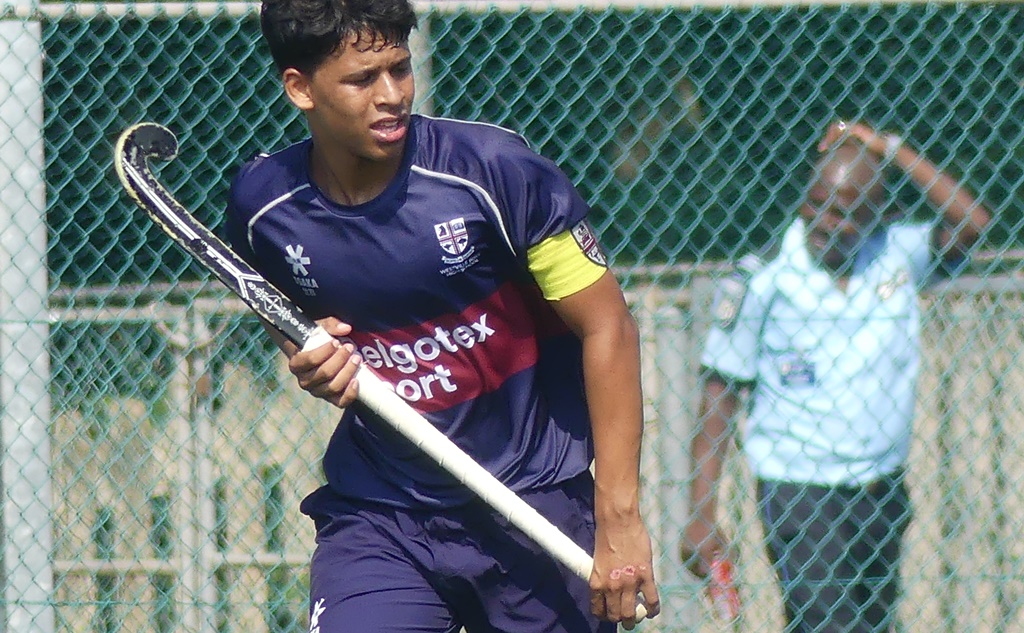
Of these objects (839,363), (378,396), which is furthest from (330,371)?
(839,363)

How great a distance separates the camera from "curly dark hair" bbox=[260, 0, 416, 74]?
264 cm

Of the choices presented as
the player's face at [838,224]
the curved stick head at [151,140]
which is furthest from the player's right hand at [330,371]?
the player's face at [838,224]

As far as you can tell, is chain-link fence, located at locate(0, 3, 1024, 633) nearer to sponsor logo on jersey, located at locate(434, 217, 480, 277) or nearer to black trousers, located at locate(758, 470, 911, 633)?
black trousers, located at locate(758, 470, 911, 633)

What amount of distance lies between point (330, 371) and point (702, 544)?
86.0 inches

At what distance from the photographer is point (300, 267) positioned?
9.21 ft

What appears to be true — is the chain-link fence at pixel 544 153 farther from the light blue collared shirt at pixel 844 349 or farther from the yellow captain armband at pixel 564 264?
the yellow captain armband at pixel 564 264

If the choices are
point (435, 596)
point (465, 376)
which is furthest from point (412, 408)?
point (435, 596)

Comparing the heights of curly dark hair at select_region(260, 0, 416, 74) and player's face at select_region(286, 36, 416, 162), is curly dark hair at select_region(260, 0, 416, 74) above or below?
above

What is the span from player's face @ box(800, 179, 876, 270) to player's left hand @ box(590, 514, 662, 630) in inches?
77.8

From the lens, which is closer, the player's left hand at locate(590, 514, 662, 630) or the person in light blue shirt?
the player's left hand at locate(590, 514, 662, 630)

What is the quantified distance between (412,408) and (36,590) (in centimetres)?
227

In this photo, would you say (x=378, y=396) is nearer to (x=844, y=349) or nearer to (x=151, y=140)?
(x=151, y=140)

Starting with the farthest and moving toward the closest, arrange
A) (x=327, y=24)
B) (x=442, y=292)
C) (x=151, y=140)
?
1. (x=151, y=140)
2. (x=442, y=292)
3. (x=327, y=24)

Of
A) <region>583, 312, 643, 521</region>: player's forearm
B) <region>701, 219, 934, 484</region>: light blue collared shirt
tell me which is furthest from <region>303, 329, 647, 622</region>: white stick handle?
<region>701, 219, 934, 484</region>: light blue collared shirt
